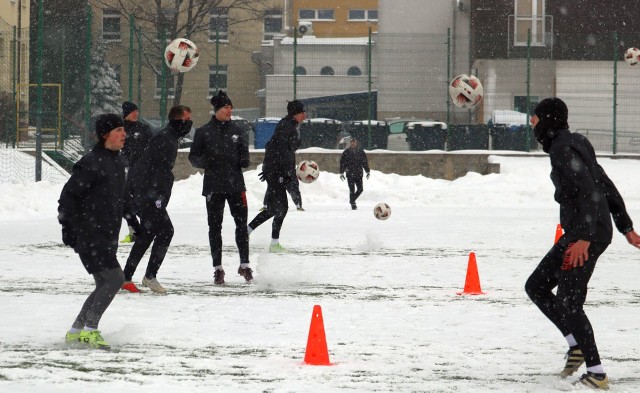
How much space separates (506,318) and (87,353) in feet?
11.8

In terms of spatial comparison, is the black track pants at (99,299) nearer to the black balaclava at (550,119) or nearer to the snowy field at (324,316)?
the snowy field at (324,316)

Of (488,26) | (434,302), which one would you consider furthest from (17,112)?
(434,302)

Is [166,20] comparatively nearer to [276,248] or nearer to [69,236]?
[276,248]

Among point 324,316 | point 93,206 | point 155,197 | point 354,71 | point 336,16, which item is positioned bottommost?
point 324,316

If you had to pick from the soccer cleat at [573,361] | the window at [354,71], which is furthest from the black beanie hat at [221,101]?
the window at [354,71]

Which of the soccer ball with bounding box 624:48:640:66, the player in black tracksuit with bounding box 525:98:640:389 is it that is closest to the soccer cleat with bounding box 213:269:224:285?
the player in black tracksuit with bounding box 525:98:640:389

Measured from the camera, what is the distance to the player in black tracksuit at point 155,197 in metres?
11.3

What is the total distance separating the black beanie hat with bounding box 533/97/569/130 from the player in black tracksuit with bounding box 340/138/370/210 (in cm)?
1789

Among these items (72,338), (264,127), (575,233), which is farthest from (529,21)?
(575,233)

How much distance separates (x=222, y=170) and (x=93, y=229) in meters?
3.84

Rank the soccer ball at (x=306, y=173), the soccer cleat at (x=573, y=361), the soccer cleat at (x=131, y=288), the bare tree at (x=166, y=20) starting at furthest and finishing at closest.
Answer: the bare tree at (x=166, y=20)
the soccer ball at (x=306, y=173)
the soccer cleat at (x=131, y=288)
the soccer cleat at (x=573, y=361)

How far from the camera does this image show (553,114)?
7141 mm

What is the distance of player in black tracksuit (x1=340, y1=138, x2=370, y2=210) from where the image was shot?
2538 cm

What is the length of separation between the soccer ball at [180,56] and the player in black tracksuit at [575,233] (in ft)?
50.4
